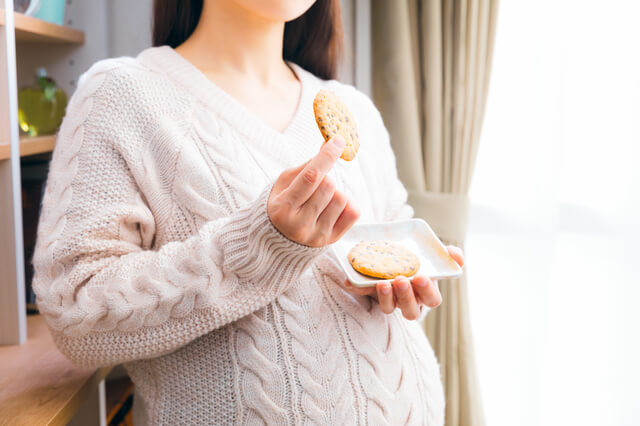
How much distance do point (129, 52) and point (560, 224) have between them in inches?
51.5

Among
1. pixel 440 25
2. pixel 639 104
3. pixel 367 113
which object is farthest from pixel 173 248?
pixel 639 104

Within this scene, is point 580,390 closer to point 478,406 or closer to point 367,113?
point 478,406

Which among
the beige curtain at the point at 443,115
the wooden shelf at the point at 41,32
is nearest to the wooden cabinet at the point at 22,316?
the wooden shelf at the point at 41,32

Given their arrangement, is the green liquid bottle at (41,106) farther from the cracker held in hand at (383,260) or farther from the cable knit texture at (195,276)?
the cracker held in hand at (383,260)

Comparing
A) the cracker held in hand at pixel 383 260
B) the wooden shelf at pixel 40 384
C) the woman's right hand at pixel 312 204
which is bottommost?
the wooden shelf at pixel 40 384

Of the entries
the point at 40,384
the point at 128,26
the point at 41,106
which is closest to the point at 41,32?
the point at 41,106

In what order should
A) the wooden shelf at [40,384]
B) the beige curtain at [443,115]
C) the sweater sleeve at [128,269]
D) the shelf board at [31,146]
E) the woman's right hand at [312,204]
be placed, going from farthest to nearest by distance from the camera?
1. the beige curtain at [443,115]
2. the shelf board at [31,146]
3. the wooden shelf at [40,384]
4. the sweater sleeve at [128,269]
5. the woman's right hand at [312,204]

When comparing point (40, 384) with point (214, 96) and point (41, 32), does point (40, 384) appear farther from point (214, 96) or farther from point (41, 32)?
point (41, 32)

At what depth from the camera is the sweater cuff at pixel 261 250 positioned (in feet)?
2.67

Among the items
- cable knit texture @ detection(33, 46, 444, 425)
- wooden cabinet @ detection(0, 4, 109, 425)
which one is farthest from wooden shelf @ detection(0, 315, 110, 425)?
cable knit texture @ detection(33, 46, 444, 425)

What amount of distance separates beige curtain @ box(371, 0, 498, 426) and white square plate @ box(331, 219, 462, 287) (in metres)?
0.67

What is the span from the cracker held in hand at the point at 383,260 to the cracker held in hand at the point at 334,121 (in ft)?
0.53

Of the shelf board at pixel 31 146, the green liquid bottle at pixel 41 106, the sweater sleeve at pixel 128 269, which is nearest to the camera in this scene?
the sweater sleeve at pixel 128 269

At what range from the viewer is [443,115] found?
5.66 ft
